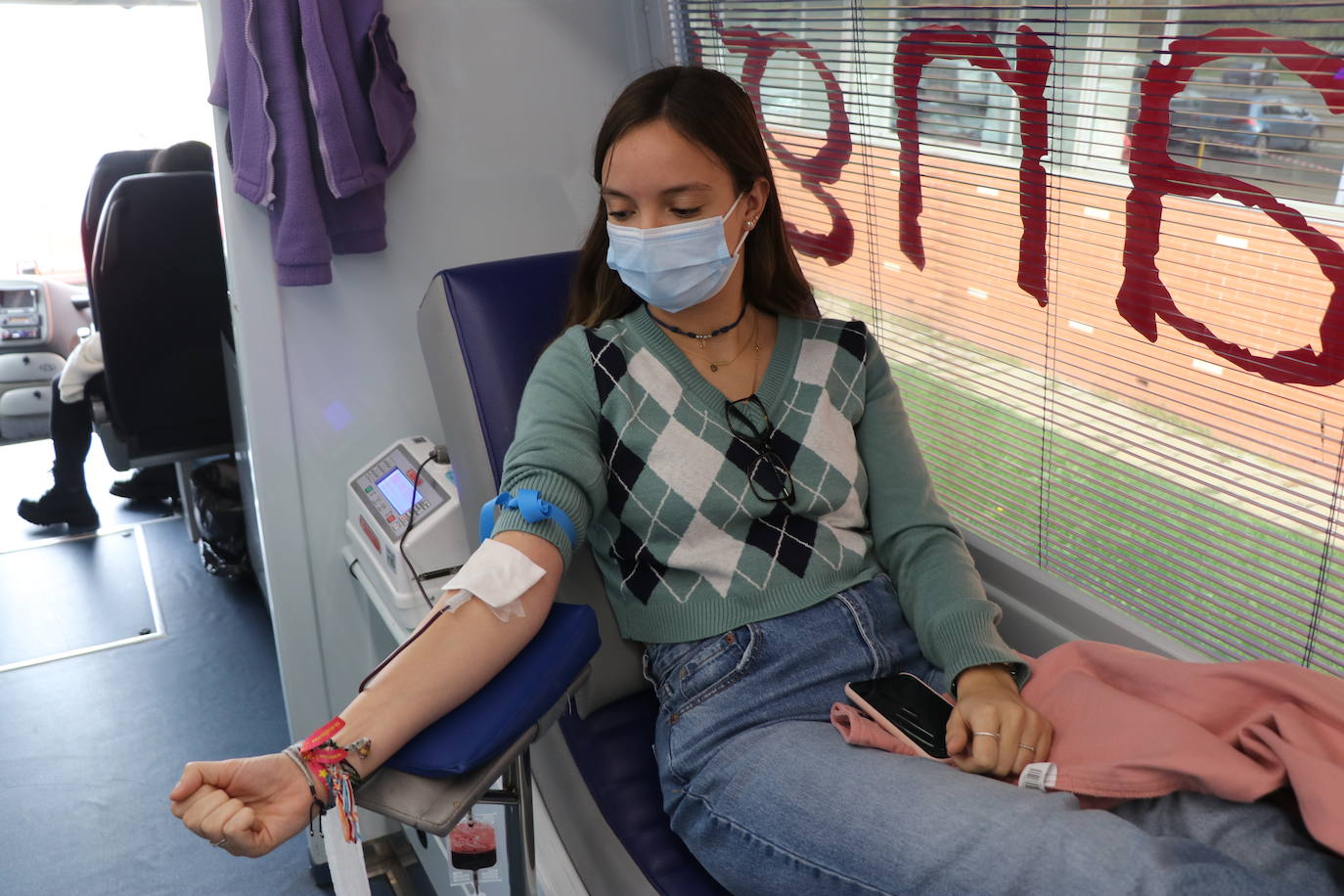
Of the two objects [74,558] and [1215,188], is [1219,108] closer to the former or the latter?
[1215,188]

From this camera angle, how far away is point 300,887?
7.32 ft

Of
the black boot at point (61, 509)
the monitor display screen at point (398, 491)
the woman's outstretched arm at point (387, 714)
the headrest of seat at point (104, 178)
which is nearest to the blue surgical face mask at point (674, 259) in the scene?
the woman's outstretched arm at point (387, 714)

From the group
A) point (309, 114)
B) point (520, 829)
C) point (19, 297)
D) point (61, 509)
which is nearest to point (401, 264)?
point (309, 114)

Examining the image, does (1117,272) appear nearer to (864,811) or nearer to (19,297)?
(864,811)

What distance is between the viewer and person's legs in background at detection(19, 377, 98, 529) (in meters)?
3.67

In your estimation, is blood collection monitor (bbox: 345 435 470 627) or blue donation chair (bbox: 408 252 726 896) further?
blood collection monitor (bbox: 345 435 470 627)

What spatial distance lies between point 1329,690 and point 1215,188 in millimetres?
572

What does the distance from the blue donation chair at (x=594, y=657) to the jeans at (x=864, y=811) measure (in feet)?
0.21

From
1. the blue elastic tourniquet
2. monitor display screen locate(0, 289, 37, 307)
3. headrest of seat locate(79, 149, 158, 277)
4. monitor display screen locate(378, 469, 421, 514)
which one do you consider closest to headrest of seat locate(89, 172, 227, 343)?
headrest of seat locate(79, 149, 158, 277)

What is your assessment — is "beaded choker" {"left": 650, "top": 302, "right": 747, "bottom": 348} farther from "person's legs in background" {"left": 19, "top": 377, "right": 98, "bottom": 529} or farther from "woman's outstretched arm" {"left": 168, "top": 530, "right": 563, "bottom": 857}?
"person's legs in background" {"left": 19, "top": 377, "right": 98, "bottom": 529}

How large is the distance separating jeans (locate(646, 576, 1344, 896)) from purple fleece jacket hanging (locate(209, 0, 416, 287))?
1.02m

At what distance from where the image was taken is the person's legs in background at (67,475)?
12.0 ft

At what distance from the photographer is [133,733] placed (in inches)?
108

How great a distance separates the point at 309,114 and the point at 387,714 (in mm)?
1241
